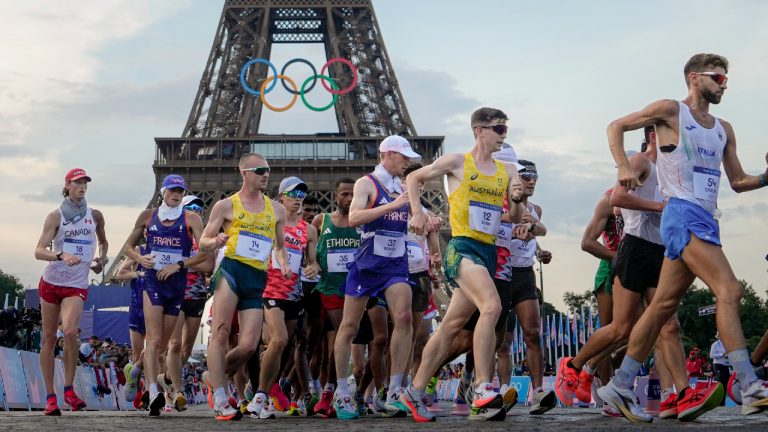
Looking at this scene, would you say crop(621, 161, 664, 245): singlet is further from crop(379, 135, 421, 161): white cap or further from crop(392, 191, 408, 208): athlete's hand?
crop(379, 135, 421, 161): white cap

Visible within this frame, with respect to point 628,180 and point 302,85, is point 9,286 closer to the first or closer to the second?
point 302,85

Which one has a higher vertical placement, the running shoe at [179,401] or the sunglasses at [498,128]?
the sunglasses at [498,128]

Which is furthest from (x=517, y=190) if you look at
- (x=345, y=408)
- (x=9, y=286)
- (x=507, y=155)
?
(x=9, y=286)

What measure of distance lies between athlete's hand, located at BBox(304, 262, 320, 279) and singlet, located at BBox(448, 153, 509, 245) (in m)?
2.96

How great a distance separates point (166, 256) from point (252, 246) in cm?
225

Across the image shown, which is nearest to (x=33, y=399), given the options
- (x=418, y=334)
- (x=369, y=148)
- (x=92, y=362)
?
(x=92, y=362)

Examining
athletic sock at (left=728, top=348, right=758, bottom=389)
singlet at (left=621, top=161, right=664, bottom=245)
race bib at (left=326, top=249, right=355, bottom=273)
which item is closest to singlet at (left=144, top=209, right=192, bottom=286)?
race bib at (left=326, top=249, right=355, bottom=273)

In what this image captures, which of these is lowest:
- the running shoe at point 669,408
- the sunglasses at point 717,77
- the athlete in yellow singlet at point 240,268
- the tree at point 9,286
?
the running shoe at point 669,408

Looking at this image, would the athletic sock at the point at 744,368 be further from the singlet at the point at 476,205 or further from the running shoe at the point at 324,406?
the running shoe at the point at 324,406

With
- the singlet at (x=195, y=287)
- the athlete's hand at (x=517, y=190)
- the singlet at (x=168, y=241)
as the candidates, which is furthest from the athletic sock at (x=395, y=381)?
the singlet at (x=195, y=287)

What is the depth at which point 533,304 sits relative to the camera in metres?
10.9

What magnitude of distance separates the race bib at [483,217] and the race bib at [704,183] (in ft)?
5.52

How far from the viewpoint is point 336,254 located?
37.5 ft

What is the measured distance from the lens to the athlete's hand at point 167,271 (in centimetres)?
1123
